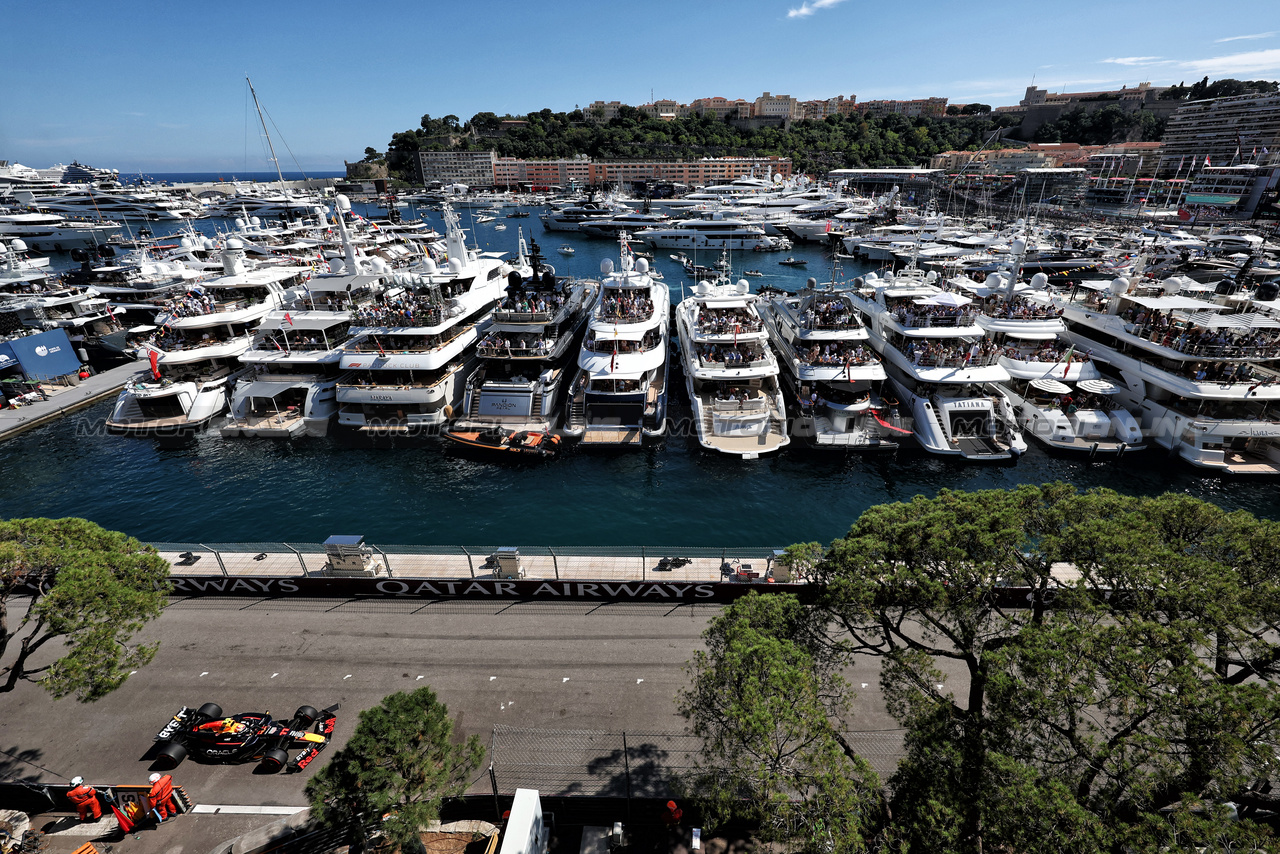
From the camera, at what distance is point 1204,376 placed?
3020 centimetres

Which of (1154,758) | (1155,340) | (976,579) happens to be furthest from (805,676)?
(1155,340)

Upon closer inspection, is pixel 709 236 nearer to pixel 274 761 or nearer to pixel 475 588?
pixel 475 588

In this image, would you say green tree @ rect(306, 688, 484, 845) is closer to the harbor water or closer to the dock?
the harbor water

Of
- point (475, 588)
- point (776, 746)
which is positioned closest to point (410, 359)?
point (475, 588)

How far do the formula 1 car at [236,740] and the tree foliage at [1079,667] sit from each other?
13.2 m

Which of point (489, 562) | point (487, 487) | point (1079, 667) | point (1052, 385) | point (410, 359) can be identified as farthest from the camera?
point (410, 359)

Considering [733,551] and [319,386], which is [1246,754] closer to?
[733,551]

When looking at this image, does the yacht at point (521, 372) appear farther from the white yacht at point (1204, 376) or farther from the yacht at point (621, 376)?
the white yacht at point (1204, 376)

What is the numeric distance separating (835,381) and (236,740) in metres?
29.7

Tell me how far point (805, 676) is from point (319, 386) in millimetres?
34690

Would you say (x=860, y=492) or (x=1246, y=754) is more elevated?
(x=1246, y=754)

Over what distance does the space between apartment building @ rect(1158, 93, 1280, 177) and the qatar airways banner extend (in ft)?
560

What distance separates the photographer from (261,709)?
15.1m

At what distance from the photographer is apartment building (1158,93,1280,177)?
425 feet
